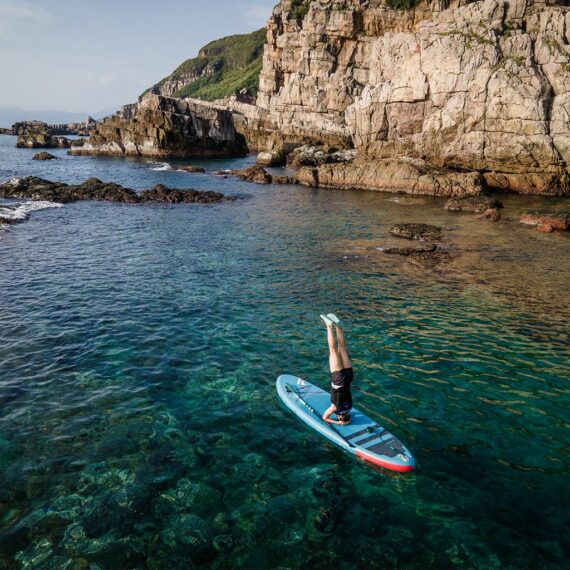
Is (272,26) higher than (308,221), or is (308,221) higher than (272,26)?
A: (272,26)

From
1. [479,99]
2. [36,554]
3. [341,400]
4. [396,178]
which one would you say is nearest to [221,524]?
[36,554]

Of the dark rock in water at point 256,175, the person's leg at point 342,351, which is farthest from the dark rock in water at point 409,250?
the dark rock in water at point 256,175

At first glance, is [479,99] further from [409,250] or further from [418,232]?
[409,250]

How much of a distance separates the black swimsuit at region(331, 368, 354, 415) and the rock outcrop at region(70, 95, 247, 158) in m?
88.0

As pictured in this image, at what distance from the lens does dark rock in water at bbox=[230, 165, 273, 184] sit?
64250 mm

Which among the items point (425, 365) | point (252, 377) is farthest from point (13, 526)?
point (425, 365)

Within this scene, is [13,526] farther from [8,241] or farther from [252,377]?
[8,241]

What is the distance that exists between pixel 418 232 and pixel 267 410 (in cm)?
2524

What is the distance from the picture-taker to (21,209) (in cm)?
4316

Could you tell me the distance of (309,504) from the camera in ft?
34.0

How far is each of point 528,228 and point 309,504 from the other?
117 ft

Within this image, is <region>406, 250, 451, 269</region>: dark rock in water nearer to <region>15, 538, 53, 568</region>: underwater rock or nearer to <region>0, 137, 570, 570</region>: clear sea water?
<region>0, 137, 570, 570</region>: clear sea water

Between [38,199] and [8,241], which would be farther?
[38,199]

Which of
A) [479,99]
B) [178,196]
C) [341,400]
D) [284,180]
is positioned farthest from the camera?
[284,180]
